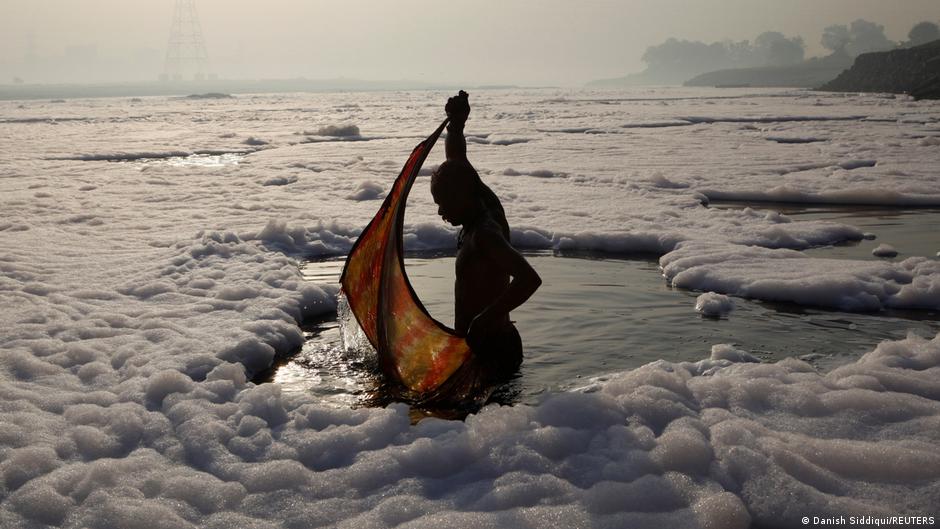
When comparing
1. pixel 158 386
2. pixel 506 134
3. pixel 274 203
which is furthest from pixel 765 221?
pixel 506 134

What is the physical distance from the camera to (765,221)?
980cm

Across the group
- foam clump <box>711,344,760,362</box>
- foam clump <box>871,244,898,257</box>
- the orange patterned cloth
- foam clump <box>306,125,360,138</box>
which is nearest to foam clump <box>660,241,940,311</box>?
foam clump <box>871,244,898,257</box>

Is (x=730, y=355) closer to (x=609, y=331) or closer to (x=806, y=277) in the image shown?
(x=609, y=331)

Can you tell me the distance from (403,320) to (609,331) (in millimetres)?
1825

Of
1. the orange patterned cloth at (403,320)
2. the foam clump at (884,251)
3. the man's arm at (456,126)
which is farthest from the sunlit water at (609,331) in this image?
the foam clump at (884,251)

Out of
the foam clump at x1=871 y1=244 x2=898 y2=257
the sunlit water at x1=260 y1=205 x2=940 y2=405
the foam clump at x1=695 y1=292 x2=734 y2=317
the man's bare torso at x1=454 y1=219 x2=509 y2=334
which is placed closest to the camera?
the man's bare torso at x1=454 y1=219 x2=509 y2=334

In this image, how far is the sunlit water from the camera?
4.79 m

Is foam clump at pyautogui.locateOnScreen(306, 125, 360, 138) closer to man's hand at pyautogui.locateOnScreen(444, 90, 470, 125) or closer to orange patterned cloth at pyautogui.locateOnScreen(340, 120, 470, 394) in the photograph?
orange patterned cloth at pyautogui.locateOnScreen(340, 120, 470, 394)

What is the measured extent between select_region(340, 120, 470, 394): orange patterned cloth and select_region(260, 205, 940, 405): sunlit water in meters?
0.32

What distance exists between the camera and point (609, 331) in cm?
564

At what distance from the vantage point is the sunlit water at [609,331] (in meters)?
4.79

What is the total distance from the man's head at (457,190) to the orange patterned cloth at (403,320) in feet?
0.59

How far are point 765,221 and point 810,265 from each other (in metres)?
2.65

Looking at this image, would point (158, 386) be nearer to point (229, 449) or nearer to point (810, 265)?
point (229, 449)
